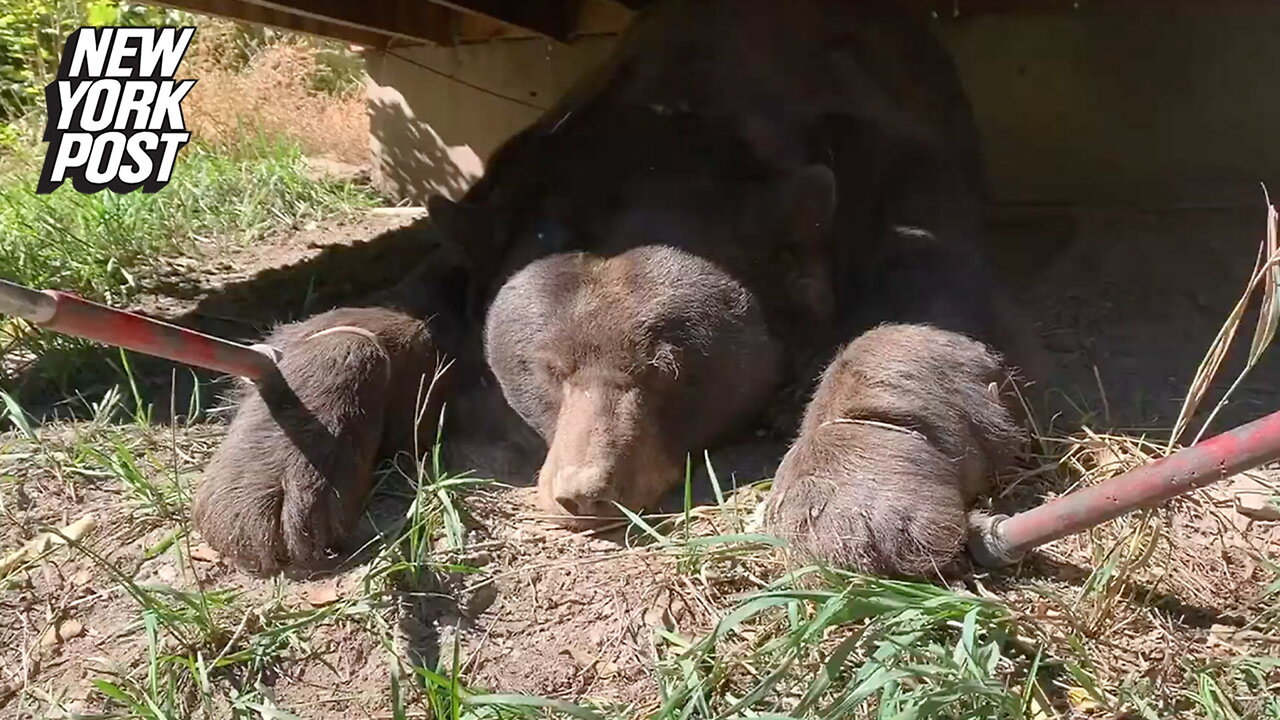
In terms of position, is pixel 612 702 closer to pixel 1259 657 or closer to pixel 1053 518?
pixel 1053 518

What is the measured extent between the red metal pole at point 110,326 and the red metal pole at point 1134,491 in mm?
1810

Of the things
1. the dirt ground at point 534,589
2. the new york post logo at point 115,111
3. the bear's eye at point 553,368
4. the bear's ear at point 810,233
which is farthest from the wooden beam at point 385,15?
the bear's ear at point 810,233

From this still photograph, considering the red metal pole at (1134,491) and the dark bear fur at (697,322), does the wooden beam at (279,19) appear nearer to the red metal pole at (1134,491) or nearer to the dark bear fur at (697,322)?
the dark bear fur at (697,322)

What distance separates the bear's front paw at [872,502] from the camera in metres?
2.26

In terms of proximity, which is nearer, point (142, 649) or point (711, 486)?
point (142, 649)

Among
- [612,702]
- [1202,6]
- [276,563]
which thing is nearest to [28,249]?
[276,563]

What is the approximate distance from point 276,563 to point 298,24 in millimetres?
4165

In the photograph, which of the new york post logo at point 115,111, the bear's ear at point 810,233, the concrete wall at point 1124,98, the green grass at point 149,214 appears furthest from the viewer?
the new york post logo at point 115,111

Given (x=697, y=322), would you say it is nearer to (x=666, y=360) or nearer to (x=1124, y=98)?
(x=666, y=360)

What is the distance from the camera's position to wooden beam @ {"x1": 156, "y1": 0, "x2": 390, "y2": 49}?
4969 millimetres

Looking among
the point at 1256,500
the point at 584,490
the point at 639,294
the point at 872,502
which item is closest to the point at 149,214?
the point at 639,294

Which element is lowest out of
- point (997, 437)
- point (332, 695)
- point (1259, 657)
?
point (332, 695)

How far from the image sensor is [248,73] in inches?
407

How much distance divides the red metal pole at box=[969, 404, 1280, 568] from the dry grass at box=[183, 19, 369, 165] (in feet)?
21.9
